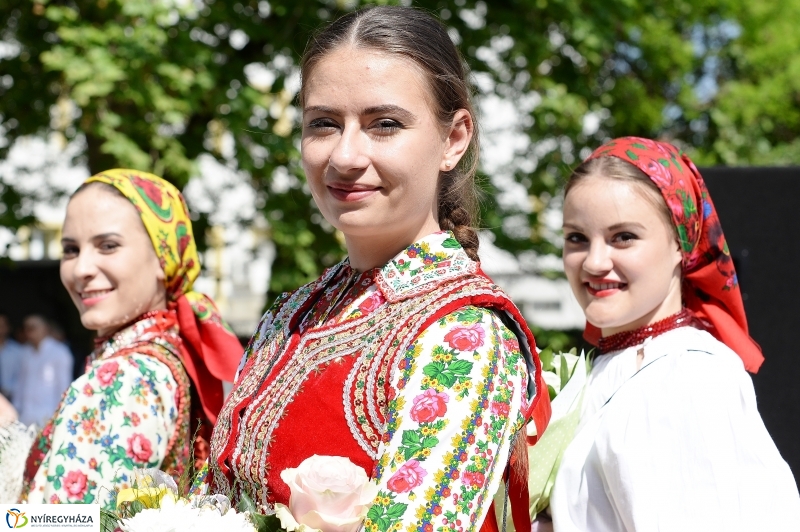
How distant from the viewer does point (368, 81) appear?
166 centimetres

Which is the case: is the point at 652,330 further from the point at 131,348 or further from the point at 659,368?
the point at 131,348

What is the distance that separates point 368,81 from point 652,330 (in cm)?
123

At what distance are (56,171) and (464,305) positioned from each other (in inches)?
314

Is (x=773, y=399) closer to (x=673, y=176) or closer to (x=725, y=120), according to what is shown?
(x=673, y=176)

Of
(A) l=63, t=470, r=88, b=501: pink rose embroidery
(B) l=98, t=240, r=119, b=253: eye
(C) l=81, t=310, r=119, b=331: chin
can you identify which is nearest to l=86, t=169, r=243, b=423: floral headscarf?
(B) l=98, t=240, r=119, b=253: eye

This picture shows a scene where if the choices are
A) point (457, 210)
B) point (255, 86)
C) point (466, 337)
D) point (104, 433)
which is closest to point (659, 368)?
point (457, 210)

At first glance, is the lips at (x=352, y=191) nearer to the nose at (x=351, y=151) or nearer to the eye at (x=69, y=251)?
the nose at (x=351, y=151)

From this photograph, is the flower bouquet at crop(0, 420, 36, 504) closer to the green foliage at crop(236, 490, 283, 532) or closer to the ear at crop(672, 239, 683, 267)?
the green foliage at crop(236, 490, 283, 532)

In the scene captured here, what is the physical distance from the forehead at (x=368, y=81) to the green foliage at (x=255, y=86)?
385 cm

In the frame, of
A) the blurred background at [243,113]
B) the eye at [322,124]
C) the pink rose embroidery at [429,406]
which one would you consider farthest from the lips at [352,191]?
the blurred background at [243,113]

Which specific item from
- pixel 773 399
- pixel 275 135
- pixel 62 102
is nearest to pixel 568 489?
pixel 773 399

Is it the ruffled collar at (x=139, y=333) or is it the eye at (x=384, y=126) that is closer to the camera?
the eye at (x=384, y=126)

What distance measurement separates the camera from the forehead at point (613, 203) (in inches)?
98.1

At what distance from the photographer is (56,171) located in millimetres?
8789
